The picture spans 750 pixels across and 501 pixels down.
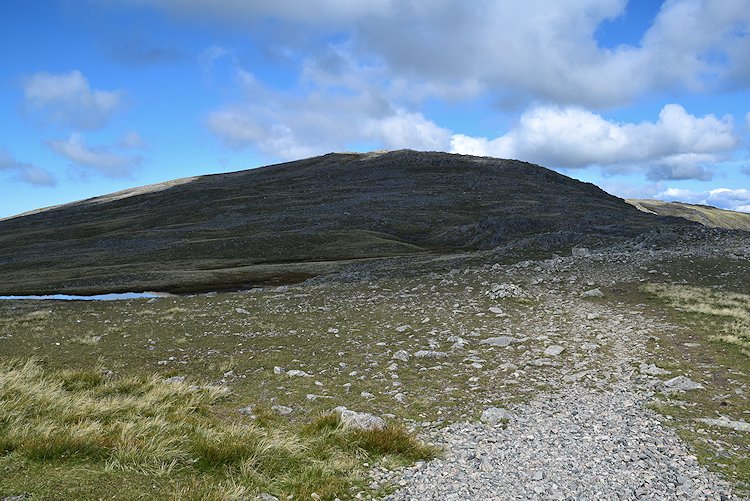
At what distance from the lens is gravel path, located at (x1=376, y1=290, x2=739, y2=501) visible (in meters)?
8.30

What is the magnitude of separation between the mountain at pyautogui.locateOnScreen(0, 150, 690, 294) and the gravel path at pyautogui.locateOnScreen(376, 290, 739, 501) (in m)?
33.0

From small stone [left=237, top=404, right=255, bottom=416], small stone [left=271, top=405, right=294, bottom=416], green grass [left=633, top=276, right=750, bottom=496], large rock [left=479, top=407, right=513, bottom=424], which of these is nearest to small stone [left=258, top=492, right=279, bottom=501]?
small stone [left=271, top=405, right=294, bottom=416]

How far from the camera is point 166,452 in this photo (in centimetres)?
855

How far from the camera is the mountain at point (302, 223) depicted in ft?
213

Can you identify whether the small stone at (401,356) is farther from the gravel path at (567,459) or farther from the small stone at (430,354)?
the gravel path at (567,459)

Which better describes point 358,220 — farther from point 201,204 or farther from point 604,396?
point 604,396

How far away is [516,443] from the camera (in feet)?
33.6

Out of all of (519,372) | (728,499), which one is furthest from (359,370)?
(728,499)

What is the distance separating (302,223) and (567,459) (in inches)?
4041

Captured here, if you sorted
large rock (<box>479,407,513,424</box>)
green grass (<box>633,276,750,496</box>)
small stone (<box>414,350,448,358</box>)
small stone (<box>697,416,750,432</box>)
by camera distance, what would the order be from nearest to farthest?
green grass (<box>633,276,750,496</box>) < small stone (<box>697,416,750,432</box>) < large rock (<box>479,407,513,424</box>) < small stone (<box>414,350,448,358</box>)

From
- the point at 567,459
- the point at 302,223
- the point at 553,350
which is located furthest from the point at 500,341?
the point at 302,223

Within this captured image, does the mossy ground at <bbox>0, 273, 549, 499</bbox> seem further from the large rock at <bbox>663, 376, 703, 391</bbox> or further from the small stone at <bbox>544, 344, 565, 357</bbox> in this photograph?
the large rock at <bbox>663, 376, 703, 391</bbox>

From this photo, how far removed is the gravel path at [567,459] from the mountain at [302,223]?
33.0m

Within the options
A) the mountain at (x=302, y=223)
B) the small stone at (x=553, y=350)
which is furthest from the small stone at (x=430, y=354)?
the mountain at (x=302, y=223)
